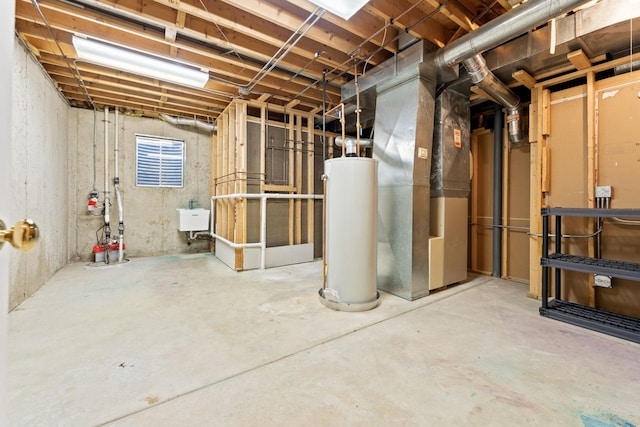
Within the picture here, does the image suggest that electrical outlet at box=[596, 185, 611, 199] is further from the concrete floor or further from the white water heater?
the white water heater

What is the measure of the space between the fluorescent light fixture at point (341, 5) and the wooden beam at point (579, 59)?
77.6 inches

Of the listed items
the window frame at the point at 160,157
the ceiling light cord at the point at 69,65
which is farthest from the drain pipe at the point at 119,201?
the ceiling light cord at the point at 69,65

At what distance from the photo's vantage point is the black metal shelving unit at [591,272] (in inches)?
82.9

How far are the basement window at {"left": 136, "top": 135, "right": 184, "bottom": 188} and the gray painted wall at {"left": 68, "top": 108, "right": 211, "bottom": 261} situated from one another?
10cm

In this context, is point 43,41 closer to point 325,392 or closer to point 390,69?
point 390,69

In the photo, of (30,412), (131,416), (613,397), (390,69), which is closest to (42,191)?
(30,412)

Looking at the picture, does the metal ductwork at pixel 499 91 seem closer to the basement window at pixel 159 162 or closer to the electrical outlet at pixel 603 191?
the electrical outlet at pixel 603 191

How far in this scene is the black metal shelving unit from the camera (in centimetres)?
211

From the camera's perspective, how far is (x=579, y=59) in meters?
2.48

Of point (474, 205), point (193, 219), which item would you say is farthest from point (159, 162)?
point (474, 205)

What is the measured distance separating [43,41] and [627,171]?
5992 mm

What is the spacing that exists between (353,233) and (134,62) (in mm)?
3114

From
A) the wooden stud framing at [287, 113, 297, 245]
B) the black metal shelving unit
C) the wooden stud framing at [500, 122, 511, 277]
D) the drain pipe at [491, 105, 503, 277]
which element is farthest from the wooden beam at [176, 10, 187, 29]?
the wooden stud framing at [500, 122, 511, 277]

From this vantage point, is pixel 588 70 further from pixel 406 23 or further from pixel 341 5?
pixel 341 5
